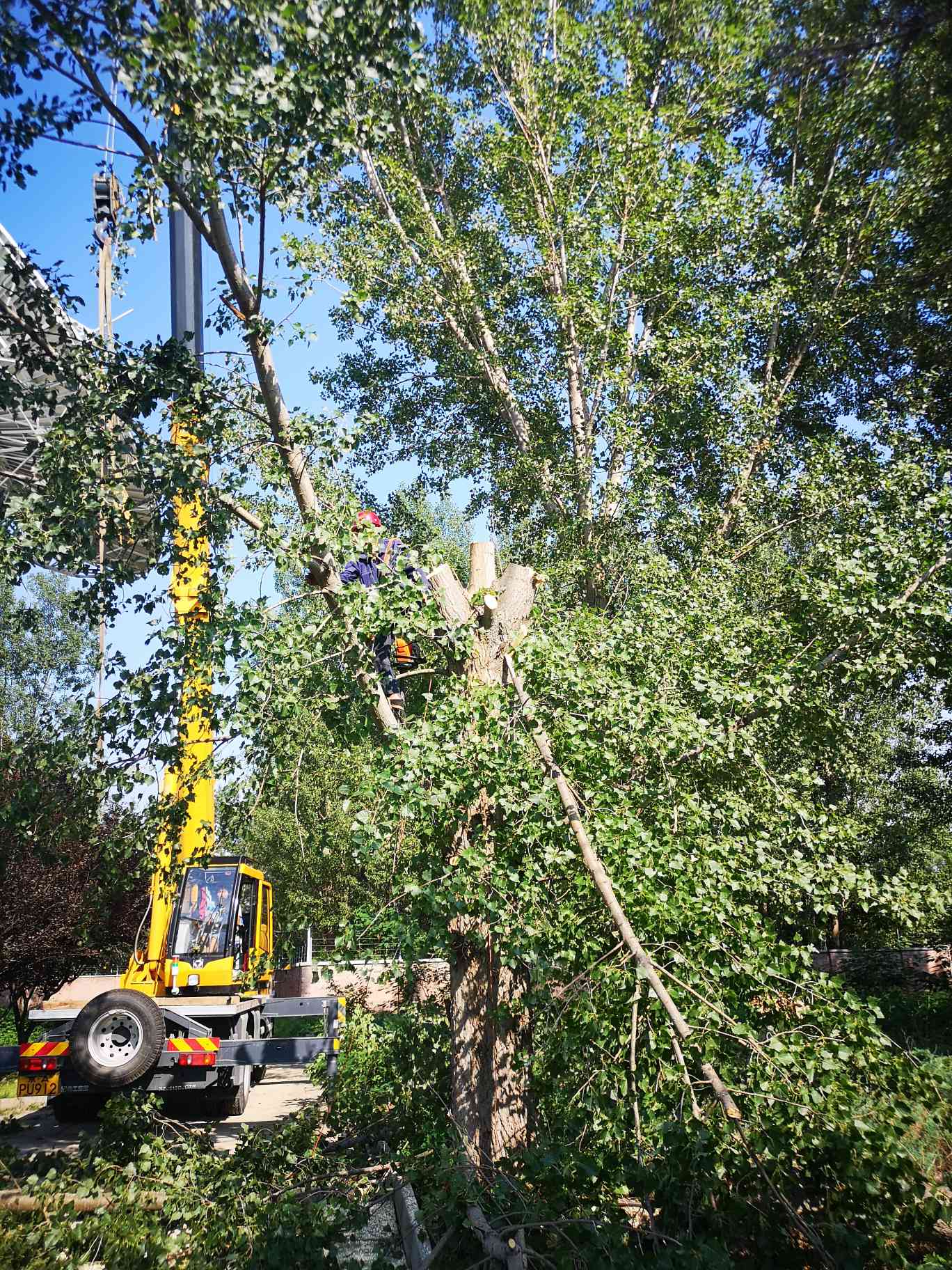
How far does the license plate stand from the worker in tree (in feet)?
15.9

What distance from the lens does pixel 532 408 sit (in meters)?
12.5

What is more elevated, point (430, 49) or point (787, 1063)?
point (430, 49)

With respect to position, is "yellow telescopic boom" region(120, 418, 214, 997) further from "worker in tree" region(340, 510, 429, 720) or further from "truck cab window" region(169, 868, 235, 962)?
"truck cab window" region(169, 868, 235, 962)

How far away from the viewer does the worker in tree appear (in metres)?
4.80

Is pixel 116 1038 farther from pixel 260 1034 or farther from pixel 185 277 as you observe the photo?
pixel 185 277

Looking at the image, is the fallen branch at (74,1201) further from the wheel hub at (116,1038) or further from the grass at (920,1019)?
the grass at (920,1019)

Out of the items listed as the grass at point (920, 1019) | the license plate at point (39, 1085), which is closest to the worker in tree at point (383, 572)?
the license plate at point (39, 1085)

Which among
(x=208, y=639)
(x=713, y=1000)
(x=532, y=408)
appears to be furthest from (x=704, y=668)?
(x=532, y=408)

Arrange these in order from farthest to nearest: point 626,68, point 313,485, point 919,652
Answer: point 626,68
point 919,652
point 313,485

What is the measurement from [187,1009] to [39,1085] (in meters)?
1.27

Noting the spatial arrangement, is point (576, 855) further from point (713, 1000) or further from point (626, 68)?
point (626, 68)

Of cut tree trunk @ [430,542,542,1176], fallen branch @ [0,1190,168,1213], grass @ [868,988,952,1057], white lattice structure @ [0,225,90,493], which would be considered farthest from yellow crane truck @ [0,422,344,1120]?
grass @ [868,988,952,1057]

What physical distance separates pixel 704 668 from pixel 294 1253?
3.55 m

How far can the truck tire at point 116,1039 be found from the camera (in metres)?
7.58
